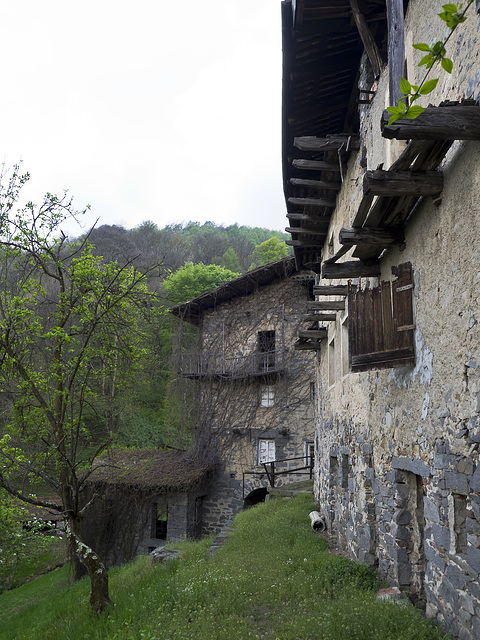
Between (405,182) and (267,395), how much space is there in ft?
47.8

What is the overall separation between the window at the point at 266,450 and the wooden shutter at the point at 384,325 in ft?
40.8

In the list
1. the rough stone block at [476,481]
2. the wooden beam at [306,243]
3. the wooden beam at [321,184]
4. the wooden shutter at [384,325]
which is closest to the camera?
the rough stone block at [476,481]

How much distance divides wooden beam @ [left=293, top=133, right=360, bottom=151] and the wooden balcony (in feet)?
36.7

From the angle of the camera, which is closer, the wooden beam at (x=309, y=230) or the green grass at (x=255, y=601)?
the green grass at (x=255, y=601)

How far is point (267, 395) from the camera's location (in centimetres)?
1827

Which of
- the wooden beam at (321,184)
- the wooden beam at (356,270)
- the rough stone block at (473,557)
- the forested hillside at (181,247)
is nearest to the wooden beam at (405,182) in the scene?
the wooden beam at (356,270)

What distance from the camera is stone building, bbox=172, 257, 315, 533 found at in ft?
57.8

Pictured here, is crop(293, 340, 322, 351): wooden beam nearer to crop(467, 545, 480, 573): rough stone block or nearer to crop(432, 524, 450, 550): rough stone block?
crop(432, 524, 450, 550): rough stone block

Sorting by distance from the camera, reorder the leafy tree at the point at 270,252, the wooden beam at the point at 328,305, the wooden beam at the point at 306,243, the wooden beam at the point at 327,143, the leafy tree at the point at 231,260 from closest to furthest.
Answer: the wooden beam at the point at 327,143
the wooden beam at the point at 328,305
the wooden beam at the point at 306,243
the leafy tree at the point at 270,252
the leafy tree at the point at 231,260

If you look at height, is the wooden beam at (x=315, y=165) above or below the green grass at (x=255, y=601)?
above

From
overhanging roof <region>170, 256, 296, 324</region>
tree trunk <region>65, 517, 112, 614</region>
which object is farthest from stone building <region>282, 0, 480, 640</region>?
overhanging roof <region>170, 256, 296, 324</region>

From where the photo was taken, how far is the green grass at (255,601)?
4.49m

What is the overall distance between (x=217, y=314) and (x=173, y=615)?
592 inches

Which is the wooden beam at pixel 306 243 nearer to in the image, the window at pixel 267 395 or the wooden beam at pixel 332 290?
the wooden beam at pixel 332 290
